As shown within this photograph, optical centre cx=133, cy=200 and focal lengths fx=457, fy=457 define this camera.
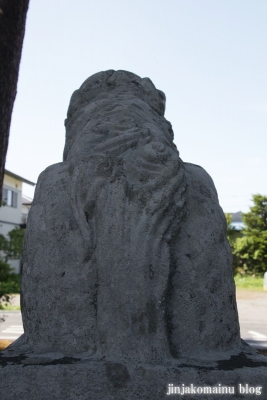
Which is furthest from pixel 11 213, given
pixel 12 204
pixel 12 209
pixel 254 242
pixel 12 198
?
pixel 254 242

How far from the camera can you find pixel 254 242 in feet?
68.0

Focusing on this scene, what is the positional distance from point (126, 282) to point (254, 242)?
785 inches

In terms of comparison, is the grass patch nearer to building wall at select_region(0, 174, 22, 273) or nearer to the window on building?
building wall at select_region(0, 174, 22, 273)

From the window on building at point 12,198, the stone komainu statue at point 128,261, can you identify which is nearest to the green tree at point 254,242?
the window on building at point 12,198

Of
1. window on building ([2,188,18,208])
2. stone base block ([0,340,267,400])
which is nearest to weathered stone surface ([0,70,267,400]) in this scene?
stone base block ([0,340,267,400])

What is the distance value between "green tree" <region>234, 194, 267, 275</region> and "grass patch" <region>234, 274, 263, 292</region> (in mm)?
649

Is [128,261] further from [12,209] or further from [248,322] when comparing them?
[12,209]

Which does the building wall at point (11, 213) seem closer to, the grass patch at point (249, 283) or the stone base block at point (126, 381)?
the grass patch at point (249, 283)

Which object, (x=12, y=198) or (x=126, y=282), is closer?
(x=126, y=282)

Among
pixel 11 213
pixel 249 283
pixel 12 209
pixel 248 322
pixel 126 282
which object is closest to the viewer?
pixel 126 282

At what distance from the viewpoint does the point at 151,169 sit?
1791 millimetres

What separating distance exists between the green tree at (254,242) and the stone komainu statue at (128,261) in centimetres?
1942

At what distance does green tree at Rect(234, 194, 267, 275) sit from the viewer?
20631 mm

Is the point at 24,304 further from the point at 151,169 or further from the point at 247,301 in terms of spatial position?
the point at 247,301
